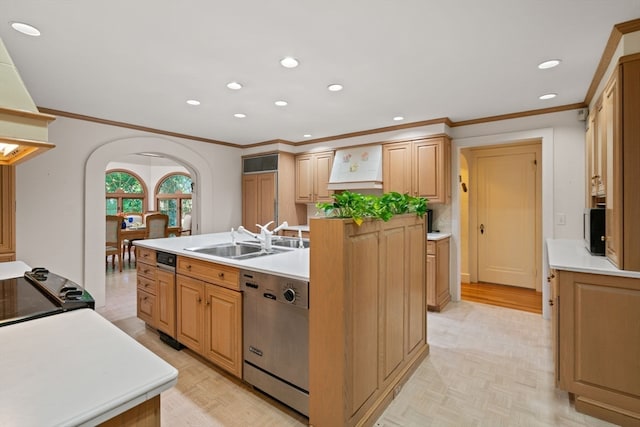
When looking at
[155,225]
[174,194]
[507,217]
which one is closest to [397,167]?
[507,217]

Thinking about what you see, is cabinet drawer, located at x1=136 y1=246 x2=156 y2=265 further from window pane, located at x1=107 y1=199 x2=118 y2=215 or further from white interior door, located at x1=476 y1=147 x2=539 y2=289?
window pane, located at x1=107 y1=199 x2=118 y2=215

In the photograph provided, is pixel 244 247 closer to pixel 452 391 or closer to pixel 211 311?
pixel 211 311

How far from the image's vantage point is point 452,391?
220cm

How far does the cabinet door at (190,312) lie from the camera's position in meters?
2.50

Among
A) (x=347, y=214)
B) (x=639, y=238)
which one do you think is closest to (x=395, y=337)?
(x=347, y=214)

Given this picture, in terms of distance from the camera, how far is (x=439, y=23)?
1.92m

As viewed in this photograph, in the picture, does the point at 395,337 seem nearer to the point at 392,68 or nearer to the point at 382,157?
the point at 392,68

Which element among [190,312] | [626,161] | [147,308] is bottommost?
[147,308]

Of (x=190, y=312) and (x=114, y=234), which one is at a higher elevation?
(x=114, y=234)

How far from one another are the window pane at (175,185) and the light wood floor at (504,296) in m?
7.84

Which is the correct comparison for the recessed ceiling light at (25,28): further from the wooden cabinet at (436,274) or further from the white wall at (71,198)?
the wooden cabinet at (436,274)

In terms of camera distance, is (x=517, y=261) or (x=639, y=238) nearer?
(x=639, y=238)

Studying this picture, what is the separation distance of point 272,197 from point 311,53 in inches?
128

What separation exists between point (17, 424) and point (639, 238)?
2.82 metres
